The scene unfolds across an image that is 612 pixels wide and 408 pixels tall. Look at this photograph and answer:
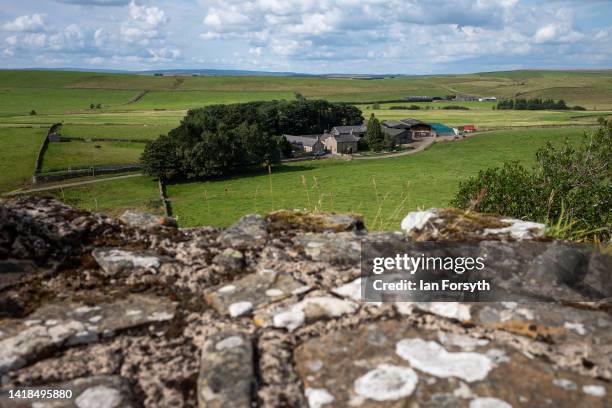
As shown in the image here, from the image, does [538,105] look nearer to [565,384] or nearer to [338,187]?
[338,187]

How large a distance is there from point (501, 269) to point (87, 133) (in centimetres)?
9434

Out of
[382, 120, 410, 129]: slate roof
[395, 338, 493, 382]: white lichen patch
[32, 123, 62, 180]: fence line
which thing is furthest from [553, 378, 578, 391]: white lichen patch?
[382, 120, 410, 129]: slate roof

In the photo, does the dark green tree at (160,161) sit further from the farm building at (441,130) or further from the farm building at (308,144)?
the farm building at (441,130)

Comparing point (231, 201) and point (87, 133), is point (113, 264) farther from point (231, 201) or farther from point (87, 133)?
point (87, 133)

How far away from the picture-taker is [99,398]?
2.43 m

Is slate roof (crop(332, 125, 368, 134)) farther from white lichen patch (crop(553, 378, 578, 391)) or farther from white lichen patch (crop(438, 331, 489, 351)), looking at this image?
white lichen patch (crop(553, 378, 578, 391))

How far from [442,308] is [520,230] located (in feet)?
6.32

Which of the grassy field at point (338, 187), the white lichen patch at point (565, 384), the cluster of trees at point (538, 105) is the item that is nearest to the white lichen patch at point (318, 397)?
the white lichen patch at point (565, 384)

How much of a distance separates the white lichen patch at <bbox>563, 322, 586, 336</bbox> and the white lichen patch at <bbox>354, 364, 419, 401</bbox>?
1.14 m

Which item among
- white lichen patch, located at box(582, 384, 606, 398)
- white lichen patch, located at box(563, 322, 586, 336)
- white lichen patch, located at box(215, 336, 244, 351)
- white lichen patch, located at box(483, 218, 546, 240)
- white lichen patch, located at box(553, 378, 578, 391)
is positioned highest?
white lichen patch, located at box(483, 218, 546, 240)

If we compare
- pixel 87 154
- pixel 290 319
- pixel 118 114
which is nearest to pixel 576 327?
pixel 290 319

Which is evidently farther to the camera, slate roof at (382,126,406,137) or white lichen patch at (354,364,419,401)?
slate roof at (382,126,406,137)

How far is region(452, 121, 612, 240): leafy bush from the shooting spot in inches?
512

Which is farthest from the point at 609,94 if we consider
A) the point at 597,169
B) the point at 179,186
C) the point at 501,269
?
the point at 501,269
